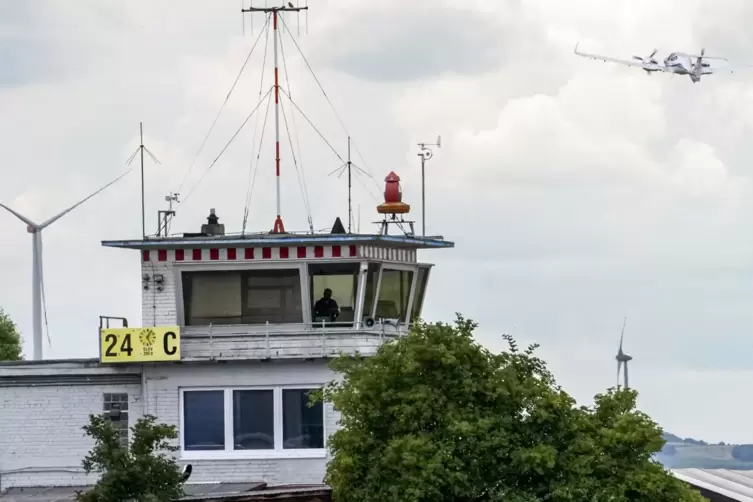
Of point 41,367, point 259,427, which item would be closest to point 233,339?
point 259,427

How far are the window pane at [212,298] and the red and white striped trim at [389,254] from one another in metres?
3.56

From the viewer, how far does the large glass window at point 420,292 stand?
54.4m

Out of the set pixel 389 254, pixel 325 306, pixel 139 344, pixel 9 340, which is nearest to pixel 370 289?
pixel 389 254

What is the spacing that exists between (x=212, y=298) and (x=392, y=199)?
5.67m

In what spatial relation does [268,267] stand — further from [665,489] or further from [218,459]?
[665,489]

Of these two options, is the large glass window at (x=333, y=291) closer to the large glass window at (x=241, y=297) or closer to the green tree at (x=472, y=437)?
the large glass window at (x=241, y=297)

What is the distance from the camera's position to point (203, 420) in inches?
1957

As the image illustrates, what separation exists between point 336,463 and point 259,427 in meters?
6.10

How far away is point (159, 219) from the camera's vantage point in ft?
173

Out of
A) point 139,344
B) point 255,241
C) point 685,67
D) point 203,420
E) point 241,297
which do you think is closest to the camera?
point 203,420

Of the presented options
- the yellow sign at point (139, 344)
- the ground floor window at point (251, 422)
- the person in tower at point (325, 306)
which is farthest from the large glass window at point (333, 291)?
the yellow sign at point (139, 344)

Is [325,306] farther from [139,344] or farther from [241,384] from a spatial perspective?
[139,344]

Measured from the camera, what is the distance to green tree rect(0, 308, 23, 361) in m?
89.3

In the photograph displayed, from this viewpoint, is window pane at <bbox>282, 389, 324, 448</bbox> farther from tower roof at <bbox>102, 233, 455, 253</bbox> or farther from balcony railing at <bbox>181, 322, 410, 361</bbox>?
tower roof at <bbox>102, 233, 455, 253</bbox>
